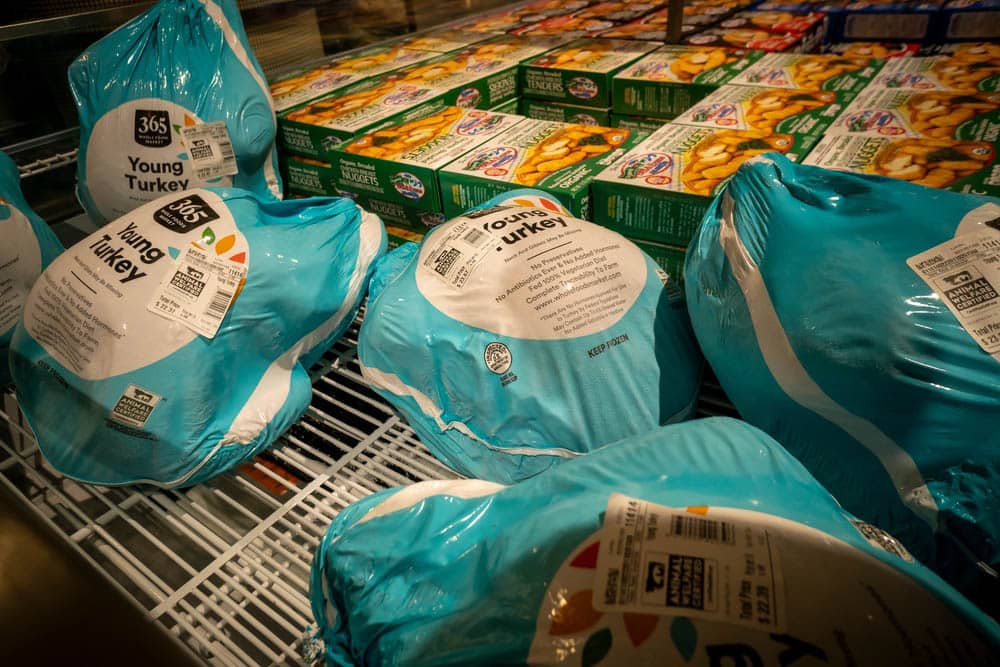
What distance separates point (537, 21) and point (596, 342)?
1.69 m

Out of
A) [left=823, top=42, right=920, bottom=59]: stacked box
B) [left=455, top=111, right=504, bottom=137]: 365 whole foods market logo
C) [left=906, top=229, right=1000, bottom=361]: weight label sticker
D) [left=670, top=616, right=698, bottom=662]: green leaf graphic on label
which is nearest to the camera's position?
[left=670, top=616, right=698, bottom=662]: green leaf graphic on label

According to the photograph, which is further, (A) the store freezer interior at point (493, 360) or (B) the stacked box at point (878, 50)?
(B) the stacked box at point (878, 50)

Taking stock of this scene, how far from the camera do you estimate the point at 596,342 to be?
81 centimetres

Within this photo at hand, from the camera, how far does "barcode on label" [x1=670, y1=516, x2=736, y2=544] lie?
476 mm

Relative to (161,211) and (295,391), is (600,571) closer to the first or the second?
(295,391)

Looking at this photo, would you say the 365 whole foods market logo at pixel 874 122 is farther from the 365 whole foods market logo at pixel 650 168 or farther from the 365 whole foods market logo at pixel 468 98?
the 365 whole foods market logo at pixel 468 98

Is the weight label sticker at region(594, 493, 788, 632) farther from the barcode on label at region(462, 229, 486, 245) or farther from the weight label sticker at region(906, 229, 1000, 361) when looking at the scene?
the barcode on label at region(462, 229, 486, 245)

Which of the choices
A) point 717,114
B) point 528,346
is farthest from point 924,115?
point 528,346

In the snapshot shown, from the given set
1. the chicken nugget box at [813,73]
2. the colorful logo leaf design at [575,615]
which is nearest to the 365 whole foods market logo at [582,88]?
the chicken nugget box at [813,73]

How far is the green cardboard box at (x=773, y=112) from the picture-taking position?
109 centimetres

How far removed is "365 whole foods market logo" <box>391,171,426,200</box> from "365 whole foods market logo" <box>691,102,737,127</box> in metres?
0.56

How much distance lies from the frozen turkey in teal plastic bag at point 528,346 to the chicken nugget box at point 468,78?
2.47 feet

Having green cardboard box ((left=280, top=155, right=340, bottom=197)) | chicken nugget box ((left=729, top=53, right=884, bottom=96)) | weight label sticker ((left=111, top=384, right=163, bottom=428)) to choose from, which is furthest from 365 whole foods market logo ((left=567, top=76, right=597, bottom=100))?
weight label sticker ((left=111, top=384, right=163, bottom=428))

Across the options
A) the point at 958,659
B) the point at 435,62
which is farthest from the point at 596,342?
the point at 435,62
